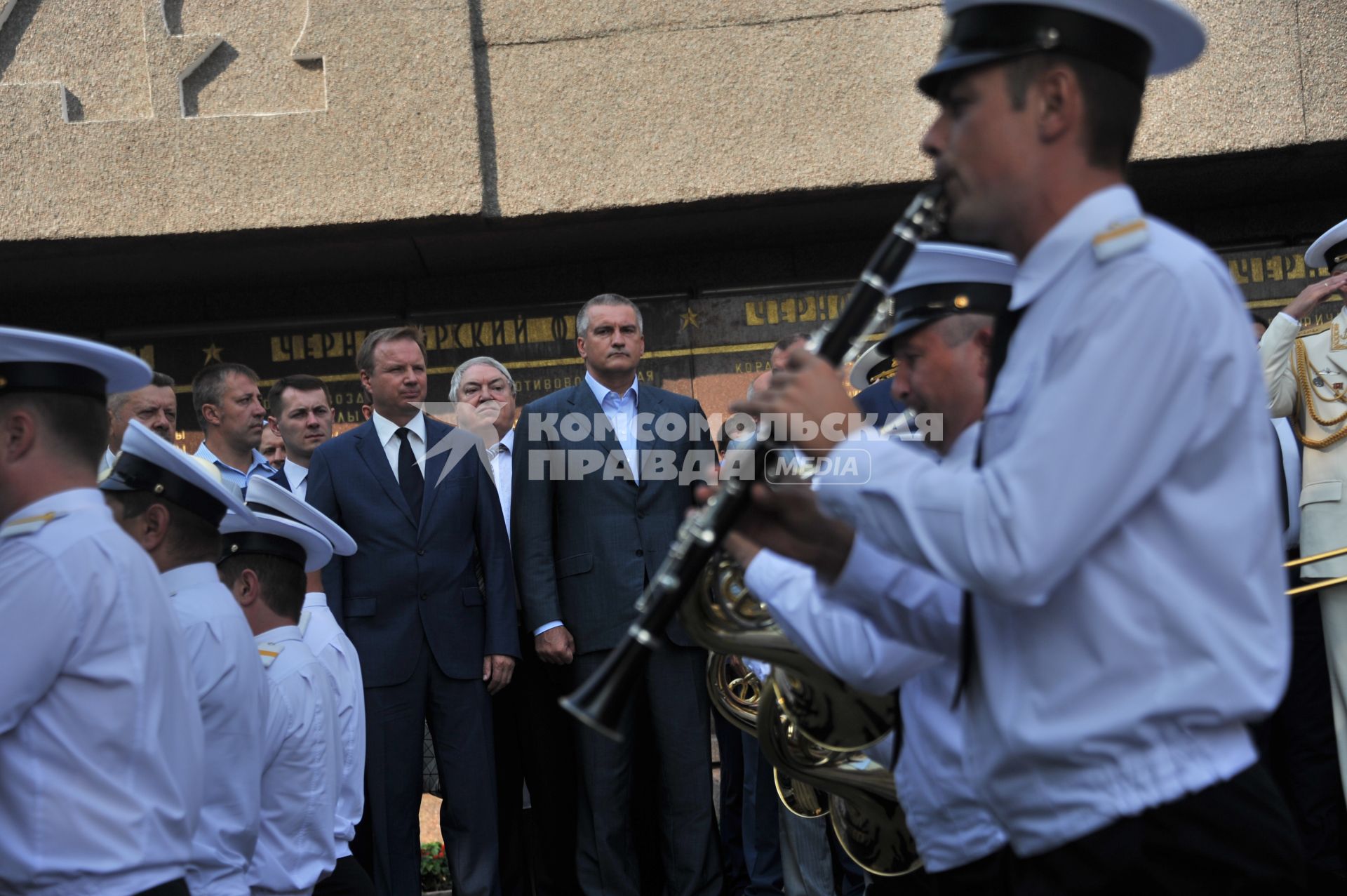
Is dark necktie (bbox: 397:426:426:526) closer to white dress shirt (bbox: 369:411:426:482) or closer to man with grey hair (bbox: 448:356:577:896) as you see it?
white dress shirt (bbox: 369:411:426:482)

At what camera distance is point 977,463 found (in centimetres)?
213

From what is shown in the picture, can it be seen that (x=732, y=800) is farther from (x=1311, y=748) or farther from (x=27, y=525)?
(x=27, y=525)

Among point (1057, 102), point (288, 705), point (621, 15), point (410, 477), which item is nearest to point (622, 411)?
point (410, 477)

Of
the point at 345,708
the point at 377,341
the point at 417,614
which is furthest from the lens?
the point at 377,341

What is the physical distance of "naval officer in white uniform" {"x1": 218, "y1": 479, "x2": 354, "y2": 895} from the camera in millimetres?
4133

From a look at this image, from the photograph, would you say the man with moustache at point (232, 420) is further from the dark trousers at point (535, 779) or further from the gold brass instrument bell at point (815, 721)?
the gold brass instrument bell at point (815, 721)

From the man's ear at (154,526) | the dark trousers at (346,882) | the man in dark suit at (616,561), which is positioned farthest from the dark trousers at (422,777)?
the man's ear at (154,526)

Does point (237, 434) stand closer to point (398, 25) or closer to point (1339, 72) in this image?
point (398, 25)

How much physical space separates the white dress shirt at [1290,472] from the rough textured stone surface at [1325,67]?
6.21 ft

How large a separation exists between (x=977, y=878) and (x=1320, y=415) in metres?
3.91

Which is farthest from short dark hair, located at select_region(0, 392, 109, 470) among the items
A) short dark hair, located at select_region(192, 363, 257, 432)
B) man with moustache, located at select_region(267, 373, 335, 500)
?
man with moustache, located at select_region(267, 373, 335, 500)

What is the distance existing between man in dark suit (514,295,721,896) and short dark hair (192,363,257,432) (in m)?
1.69

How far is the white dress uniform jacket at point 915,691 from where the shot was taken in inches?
110

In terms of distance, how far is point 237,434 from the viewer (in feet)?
22.8
